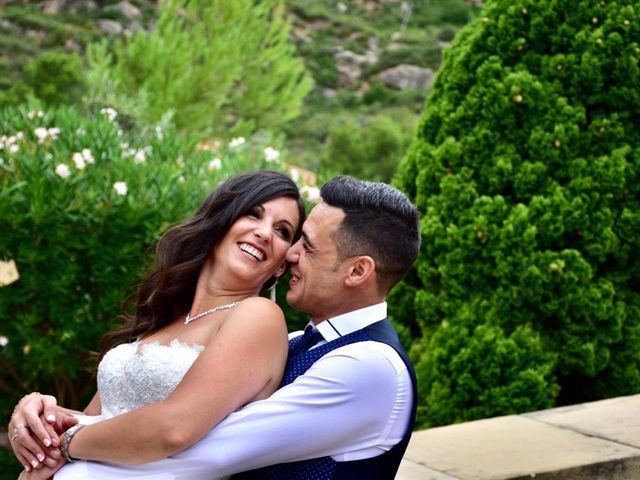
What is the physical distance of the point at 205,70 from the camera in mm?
18953

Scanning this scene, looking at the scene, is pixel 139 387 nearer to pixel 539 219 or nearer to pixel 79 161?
pixel 79 161

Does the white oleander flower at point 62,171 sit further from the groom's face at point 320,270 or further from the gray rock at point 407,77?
the gray rock at point 407,77

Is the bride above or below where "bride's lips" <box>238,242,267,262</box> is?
below

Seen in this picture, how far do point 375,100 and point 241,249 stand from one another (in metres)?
38.6

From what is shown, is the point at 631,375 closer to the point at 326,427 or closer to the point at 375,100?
the point at 326,427

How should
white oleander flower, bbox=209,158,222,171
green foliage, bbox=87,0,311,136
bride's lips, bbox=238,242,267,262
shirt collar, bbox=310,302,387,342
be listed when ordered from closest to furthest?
shirt collar, bbox=310,302,387,342
bride's lips, bbox=238,242,267,262
white oleander flower, bbox=209,158,222,171
green foliage, bbox=87,0,311,136

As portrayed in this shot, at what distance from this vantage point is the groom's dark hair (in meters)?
2.25

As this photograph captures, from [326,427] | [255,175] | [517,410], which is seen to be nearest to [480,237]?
[517,410]

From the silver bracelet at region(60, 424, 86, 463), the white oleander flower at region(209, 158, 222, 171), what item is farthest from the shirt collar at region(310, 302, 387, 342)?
the white oleander flower at region(209, 158, 222, 171)

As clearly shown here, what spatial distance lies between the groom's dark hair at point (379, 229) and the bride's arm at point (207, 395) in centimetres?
26

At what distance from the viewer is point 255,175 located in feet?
8.50

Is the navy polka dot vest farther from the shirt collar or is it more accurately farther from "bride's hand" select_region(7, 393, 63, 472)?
"bride's hand" select_region(7, 393, 63, 472)

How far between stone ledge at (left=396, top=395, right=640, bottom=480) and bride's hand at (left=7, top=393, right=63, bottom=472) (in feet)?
3.96

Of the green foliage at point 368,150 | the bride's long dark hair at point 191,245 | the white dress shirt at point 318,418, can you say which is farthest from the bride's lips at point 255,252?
the green foliage at point 368,150
